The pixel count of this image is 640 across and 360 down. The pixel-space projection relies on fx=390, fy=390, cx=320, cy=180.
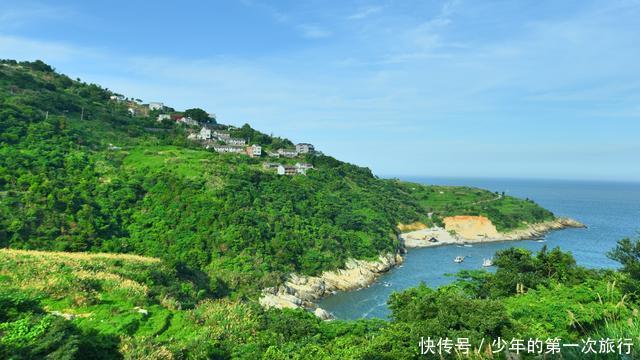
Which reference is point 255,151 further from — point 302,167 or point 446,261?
point 446,261

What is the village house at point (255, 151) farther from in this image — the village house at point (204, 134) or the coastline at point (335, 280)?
the coastline at point (335, 280)

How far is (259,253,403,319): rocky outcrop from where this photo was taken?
→ 39.8 metres

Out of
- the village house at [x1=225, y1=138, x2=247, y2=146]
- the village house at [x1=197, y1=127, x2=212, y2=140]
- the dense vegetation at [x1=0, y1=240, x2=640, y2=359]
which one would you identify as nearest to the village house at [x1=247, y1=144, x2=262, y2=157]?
the village house at [x1=225, y1=138, x2=247, y2=146]

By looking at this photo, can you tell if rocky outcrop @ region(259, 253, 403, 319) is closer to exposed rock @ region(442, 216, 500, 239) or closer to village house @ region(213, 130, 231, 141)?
exposed rock @ region(442, 216, 500, 239)

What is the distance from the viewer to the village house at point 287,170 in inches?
3086

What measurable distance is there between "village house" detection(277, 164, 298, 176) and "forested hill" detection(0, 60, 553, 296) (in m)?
3.16

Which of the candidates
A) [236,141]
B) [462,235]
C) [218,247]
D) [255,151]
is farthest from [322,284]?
[236,141]

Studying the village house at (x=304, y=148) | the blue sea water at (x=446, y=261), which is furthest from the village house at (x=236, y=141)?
the blue sea water at (x=446, y=261)

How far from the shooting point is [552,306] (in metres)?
18.9

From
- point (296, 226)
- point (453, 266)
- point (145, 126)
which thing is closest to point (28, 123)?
point (145, 126)

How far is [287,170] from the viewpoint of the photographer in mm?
82375

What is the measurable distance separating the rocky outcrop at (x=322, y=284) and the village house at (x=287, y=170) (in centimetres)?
2919

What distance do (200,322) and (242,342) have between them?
3.07 metres

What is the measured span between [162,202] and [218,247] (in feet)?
36.9
